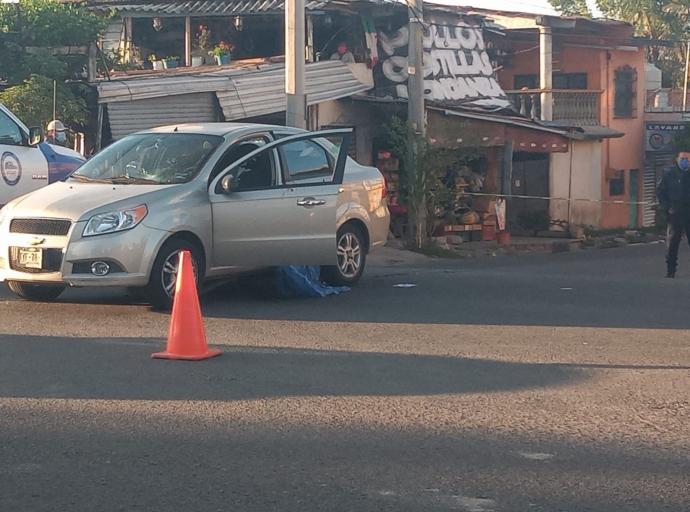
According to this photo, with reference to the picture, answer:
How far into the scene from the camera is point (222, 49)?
73.1ft

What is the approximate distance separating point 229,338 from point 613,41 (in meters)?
26.1

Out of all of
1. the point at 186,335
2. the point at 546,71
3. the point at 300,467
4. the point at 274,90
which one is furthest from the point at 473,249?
the point at 300,467

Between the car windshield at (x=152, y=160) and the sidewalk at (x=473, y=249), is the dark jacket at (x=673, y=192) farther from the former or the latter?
the car windshield at (x=152, y=160)

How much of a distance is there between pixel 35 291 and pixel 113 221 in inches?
54.3

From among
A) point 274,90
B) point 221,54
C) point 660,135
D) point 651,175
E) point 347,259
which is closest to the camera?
point 347,259

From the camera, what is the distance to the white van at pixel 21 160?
12117 millimetres

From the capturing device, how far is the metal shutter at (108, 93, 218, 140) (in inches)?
747

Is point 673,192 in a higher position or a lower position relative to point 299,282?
higher

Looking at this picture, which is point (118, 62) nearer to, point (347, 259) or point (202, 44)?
point (202, 44)

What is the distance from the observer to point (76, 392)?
6.46m

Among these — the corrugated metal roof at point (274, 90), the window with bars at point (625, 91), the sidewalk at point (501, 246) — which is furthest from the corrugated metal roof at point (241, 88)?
the window with bars at point (625, 91)

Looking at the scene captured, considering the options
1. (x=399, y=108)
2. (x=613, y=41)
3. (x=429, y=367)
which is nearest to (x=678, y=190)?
(x=429, y=367)

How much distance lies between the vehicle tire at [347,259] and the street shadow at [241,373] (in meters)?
3.44

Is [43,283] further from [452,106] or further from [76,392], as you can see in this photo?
[452,106]
